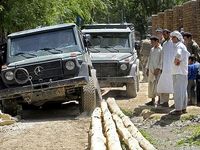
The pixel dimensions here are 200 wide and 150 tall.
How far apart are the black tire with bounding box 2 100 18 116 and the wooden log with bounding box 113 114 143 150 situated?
325cm

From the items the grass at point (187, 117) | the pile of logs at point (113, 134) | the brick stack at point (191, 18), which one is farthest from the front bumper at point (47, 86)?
the brick stack at point (191, 18)

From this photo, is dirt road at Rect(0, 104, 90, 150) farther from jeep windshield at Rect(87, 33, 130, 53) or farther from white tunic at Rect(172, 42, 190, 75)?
jeep windshield at Rect(87, 33, 130, 53)

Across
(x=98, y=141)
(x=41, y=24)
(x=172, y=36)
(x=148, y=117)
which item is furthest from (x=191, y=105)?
(x=41, y=24)

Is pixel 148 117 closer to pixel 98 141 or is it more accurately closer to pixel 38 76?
pixel 38 76

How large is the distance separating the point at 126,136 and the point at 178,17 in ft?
41.9

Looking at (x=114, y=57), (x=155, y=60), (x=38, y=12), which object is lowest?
(x=114, y=57)

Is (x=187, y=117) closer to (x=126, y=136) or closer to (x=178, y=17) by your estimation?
(x=126, y=136)

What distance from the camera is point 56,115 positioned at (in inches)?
477

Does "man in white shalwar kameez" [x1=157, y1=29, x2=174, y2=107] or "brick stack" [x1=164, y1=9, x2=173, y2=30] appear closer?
"man in white shalwar kameez" [x1=157, y1=29, x2=174, y2=107]

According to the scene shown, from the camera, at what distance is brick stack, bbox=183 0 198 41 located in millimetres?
16797

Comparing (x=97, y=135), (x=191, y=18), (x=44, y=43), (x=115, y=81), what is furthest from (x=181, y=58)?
(x=191, y=18)

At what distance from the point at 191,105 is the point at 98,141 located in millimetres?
5555

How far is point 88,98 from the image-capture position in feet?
36.9

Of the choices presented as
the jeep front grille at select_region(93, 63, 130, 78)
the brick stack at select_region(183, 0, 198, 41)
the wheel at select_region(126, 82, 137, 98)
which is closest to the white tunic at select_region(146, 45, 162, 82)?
the jeep front grille at select_region(93, 63, 130, 78)
